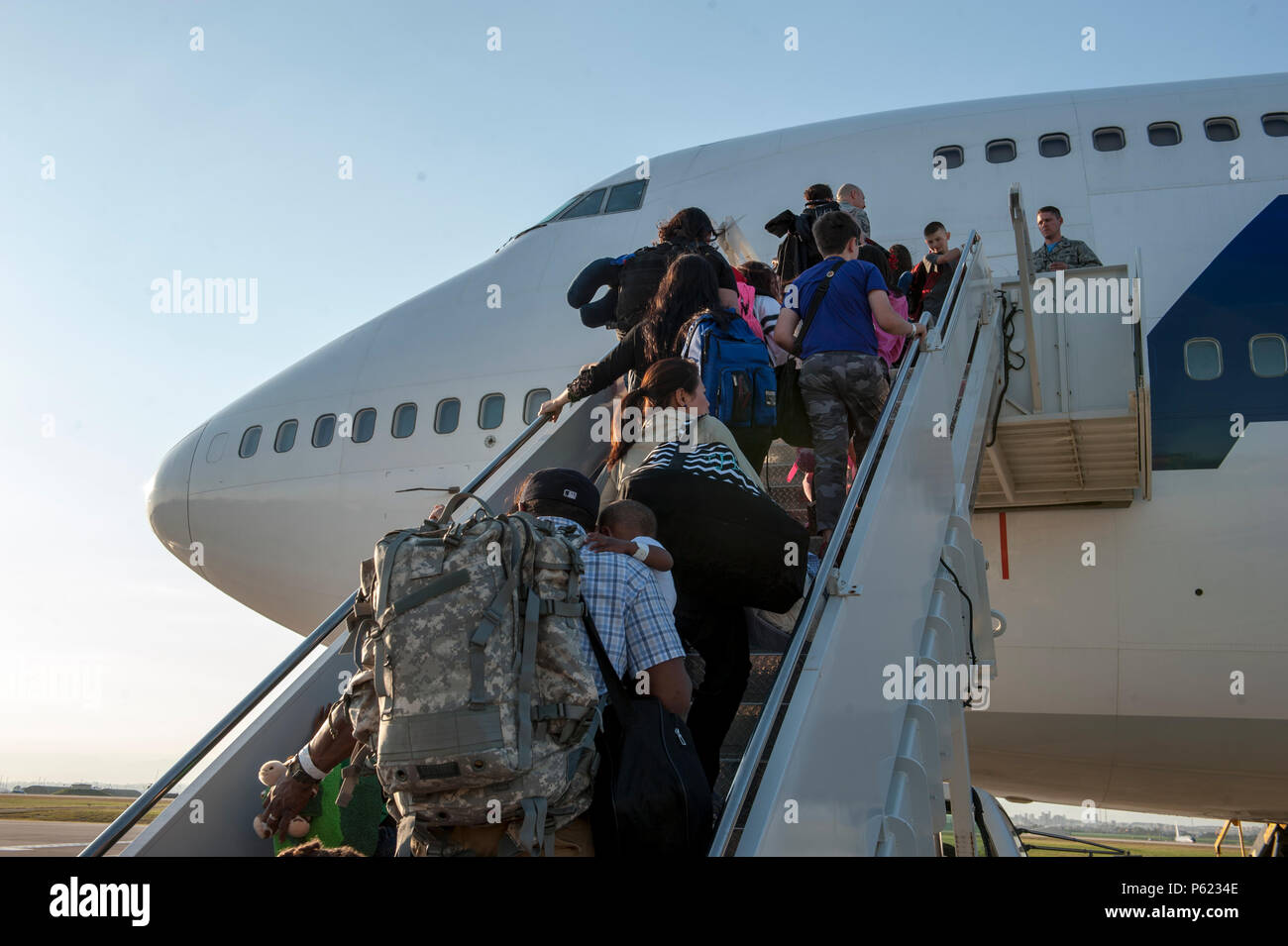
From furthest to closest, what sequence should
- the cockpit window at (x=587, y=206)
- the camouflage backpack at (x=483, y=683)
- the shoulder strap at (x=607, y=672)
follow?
the cockpit window at (x=587, y=206), the shoulder strap at (x=607, y=672), the camouflage backpack at (x=483, y=683)

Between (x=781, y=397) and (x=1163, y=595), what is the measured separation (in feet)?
11.9

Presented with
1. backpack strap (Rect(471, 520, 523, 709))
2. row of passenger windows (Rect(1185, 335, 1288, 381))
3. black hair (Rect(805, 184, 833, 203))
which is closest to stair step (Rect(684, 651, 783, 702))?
backpack strap (Rect(471, 520, 523, 709))

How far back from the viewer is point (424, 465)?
835 centimetres

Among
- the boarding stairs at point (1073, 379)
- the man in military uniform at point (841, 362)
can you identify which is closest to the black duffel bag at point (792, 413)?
the man in military uniform at point (841, 362)

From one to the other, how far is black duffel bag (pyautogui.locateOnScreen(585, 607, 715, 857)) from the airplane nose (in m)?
7.81

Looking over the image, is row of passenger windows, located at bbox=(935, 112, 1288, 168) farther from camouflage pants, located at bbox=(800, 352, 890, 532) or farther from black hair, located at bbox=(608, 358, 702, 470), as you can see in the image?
black hair, located at bbox=(608, 358, 702, 470)

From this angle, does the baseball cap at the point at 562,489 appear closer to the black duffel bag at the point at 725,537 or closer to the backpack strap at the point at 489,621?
the black duffel bag at the point at 725,537

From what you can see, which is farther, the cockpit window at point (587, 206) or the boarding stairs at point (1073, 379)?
the cockpit window at point (587, 206)

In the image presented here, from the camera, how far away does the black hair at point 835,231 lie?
4801mm

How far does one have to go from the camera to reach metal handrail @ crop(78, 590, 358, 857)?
2.98 m

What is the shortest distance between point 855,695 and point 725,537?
578 millimetres

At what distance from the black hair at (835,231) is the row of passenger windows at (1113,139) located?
14.2ft

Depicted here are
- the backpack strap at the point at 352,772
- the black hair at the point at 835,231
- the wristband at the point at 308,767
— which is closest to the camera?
the backpack strap at the point at 352,772
